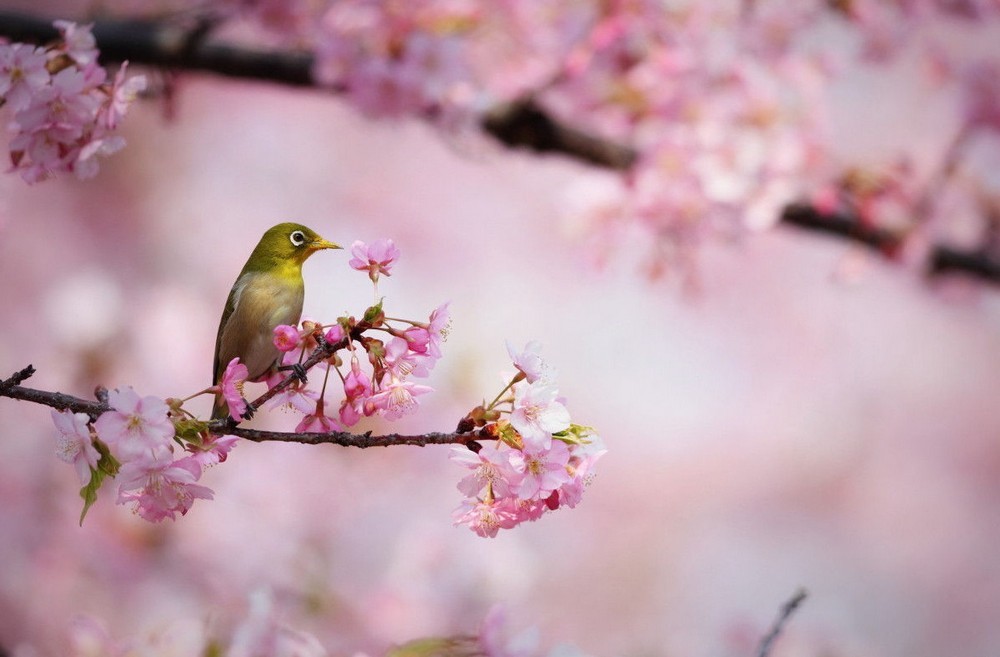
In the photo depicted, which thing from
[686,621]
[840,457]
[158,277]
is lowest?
[686,621]

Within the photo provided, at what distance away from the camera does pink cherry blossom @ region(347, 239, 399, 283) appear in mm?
1179

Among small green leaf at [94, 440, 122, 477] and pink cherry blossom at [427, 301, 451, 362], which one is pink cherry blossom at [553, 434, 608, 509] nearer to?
pink cherry blossom at [427, 301, 451, 362]

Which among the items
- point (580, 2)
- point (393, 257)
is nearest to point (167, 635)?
point (393, 257)

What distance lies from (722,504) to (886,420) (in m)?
1.89

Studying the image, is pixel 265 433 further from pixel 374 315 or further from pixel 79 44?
pixel 79 44

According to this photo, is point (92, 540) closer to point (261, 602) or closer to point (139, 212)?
point (261, 602)

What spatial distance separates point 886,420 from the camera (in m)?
9.98

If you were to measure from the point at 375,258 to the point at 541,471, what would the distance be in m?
0.33

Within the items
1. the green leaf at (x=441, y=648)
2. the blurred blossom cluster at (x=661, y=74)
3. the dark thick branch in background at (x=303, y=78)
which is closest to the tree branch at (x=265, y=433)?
the green leaf at (x=441, y=648)

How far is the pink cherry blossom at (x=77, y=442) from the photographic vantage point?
1.15 meters

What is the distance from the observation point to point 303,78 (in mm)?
3016

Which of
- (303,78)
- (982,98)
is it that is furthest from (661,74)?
A: (982,98)

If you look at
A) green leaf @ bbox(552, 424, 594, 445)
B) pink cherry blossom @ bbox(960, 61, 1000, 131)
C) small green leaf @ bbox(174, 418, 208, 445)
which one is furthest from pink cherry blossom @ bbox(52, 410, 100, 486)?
pink cherry blossom @ bbox(960, 61, 1000, 131)

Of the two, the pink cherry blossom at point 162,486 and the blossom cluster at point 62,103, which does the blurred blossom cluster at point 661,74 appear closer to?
the blossom cluster at point 62,103
